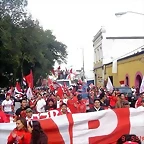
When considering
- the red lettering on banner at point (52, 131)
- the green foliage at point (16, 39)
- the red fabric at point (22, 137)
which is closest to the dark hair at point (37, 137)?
the red fabric at point (22, 137)

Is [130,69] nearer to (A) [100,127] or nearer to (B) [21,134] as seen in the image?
(A) [100,127]

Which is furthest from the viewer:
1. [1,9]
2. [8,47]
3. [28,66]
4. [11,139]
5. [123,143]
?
[28,66]

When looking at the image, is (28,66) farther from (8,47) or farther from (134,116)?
Result: (134,116)

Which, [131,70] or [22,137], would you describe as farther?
[131,70]

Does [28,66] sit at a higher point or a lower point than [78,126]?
higher

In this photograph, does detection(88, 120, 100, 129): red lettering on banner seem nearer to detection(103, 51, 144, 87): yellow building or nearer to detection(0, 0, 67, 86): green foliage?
detection(103, 51, 144, 87): yellow building

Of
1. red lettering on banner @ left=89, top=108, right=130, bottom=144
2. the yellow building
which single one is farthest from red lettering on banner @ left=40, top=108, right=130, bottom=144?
the yellow building

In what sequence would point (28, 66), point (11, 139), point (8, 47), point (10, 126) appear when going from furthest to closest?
1. point (28, 66)
2. point (8, 47)
3. point (10, 126)
4. point (11, 139)

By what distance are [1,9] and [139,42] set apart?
2334 cm

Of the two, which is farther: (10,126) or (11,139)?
(10,126)

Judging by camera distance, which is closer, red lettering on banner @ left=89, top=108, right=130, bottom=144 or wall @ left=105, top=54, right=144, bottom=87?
red lettering on banner @ left=89, top=108, right=130, bottom=144

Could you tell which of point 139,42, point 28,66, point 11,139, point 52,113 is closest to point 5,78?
point 28,66

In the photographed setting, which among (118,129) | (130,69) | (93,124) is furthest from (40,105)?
(130,69)

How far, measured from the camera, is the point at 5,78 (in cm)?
4100
